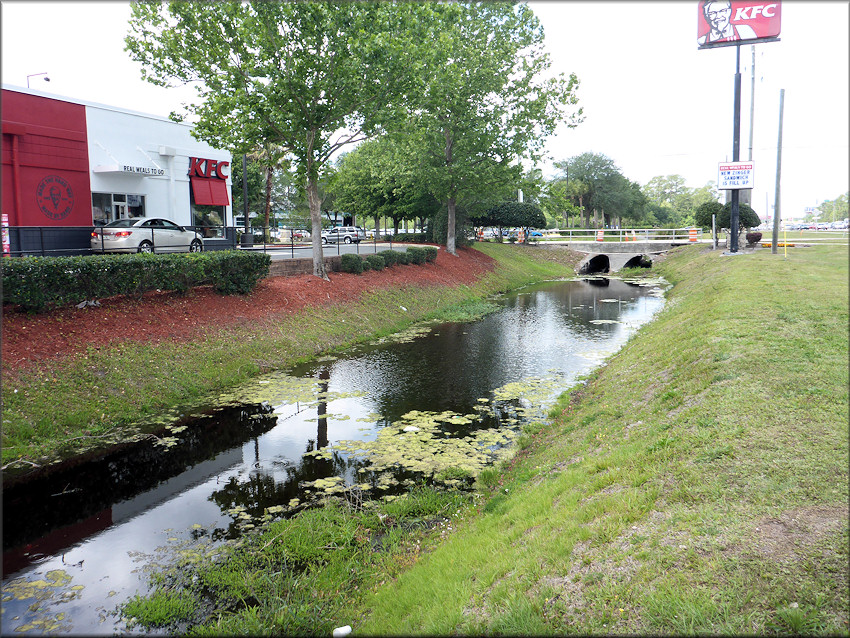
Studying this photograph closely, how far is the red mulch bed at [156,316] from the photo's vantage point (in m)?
10.8

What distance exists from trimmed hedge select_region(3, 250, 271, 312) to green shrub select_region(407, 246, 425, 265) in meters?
11.4

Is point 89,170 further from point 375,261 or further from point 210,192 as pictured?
point 375,261

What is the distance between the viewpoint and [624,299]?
1112 inches

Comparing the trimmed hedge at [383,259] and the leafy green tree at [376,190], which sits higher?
the leafy green tree at [376,190]

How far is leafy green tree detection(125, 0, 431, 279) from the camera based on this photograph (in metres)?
17.1

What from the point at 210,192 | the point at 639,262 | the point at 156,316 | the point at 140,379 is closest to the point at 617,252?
the point at 639,262

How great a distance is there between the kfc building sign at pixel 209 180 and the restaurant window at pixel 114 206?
10.8ft

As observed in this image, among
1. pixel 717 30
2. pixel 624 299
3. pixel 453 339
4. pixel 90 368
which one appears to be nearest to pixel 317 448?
pixel 90 368

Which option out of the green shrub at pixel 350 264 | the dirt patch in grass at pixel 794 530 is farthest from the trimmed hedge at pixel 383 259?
the dirt patch in grass at pixel 794 530

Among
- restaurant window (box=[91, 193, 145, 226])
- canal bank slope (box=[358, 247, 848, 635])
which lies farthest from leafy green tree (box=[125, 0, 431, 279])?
canal bank slope (box=[358, 247, 848, 635])

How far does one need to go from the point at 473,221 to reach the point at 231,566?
44507 millimetres

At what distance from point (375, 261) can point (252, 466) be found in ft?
55.8

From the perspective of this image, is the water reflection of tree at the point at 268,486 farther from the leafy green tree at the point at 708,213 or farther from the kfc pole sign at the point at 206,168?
the leafy green tree at the point at 708,213

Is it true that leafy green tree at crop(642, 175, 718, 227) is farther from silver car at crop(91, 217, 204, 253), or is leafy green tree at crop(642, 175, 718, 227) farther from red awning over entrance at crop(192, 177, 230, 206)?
silver car at crop(91, 217, 204, 253)
